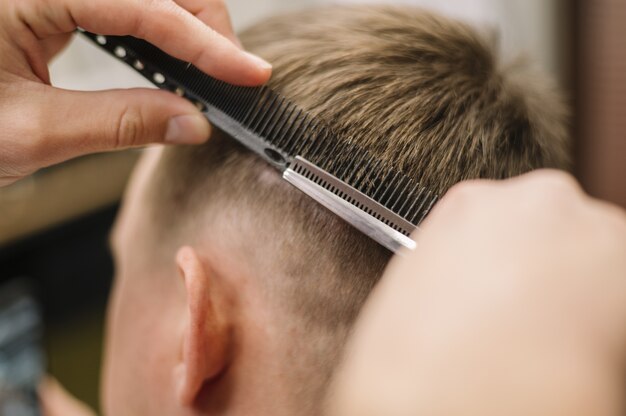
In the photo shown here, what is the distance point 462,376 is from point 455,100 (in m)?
Answer: 0.40

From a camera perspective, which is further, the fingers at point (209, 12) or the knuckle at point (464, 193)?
the fingers at point (209, 12)

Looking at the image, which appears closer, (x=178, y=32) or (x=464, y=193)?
(x=464, y=193)

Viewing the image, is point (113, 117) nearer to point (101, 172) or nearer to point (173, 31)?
point (173, 31)

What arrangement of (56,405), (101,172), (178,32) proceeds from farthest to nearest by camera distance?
(101,172), (56,405), (178,32)

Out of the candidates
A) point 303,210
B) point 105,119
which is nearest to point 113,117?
point 105,119

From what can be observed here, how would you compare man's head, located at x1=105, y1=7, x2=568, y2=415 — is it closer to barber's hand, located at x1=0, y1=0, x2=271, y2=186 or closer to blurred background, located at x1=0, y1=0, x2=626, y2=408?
barber's hand, located at x1=0, y1=0, x2=271, y2=186

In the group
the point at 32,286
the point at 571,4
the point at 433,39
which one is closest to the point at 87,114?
the point at 433,39

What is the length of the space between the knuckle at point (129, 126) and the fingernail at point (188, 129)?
0.10ft

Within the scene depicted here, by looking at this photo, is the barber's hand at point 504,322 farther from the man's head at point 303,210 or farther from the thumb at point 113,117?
the thumb at point 113,117

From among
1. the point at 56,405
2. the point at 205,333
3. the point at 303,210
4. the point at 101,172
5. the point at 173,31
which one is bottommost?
the point at 56,405

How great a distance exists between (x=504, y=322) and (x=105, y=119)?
491 mm

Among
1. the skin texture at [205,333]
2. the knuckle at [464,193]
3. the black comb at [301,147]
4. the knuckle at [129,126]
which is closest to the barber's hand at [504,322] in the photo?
the knuckle at [464,193]

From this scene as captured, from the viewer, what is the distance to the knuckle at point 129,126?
2.41 feet

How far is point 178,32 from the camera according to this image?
70 centimetres
